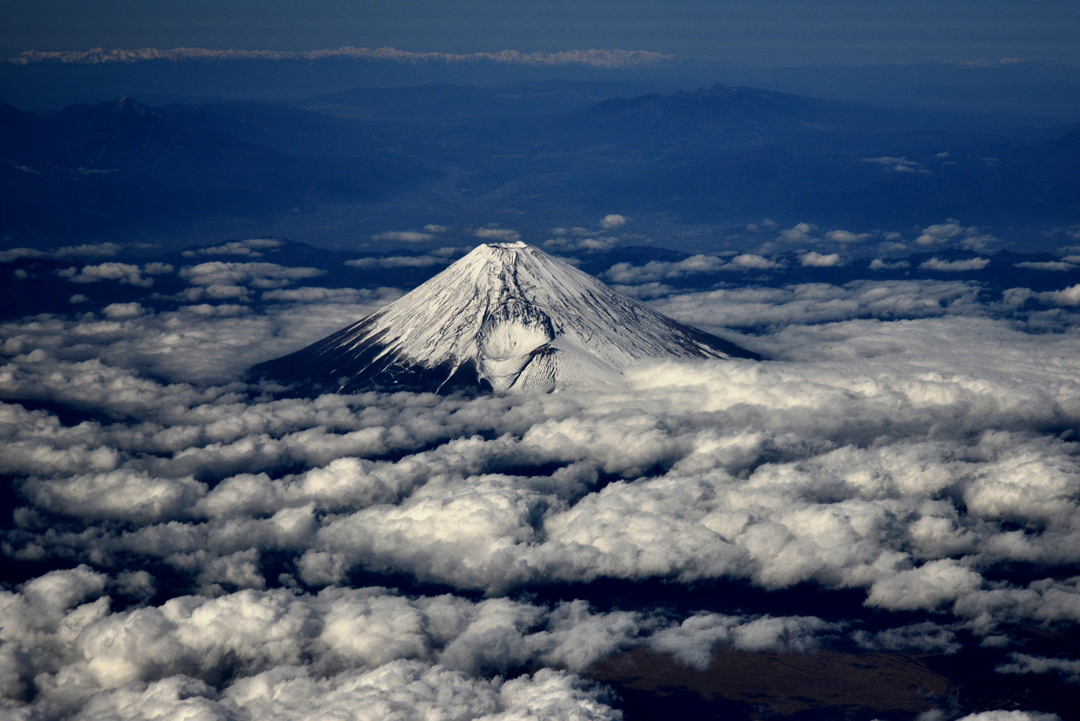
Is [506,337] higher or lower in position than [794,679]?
higher

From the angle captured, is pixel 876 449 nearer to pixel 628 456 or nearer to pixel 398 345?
pixel 628 456

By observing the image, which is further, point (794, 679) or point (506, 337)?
point (506, 337)

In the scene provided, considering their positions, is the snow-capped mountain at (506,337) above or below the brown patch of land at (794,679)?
above

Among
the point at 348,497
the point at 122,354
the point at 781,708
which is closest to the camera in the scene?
the point at 781,708

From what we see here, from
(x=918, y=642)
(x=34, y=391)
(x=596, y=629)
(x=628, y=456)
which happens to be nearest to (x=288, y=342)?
(x=34, y=391)

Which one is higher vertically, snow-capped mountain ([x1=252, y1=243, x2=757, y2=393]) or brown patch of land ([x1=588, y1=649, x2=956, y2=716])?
snow-capped mountain ([x1=252, y1=243, x2=757, y2=393])

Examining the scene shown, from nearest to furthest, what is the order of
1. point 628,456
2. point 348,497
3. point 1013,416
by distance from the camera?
1. point 348,497
2. point 628,456
3. point 1013,416

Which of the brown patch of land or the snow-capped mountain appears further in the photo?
the snow-capped mountain

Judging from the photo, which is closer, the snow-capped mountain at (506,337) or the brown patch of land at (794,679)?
the brown patch of land at (794,679)
